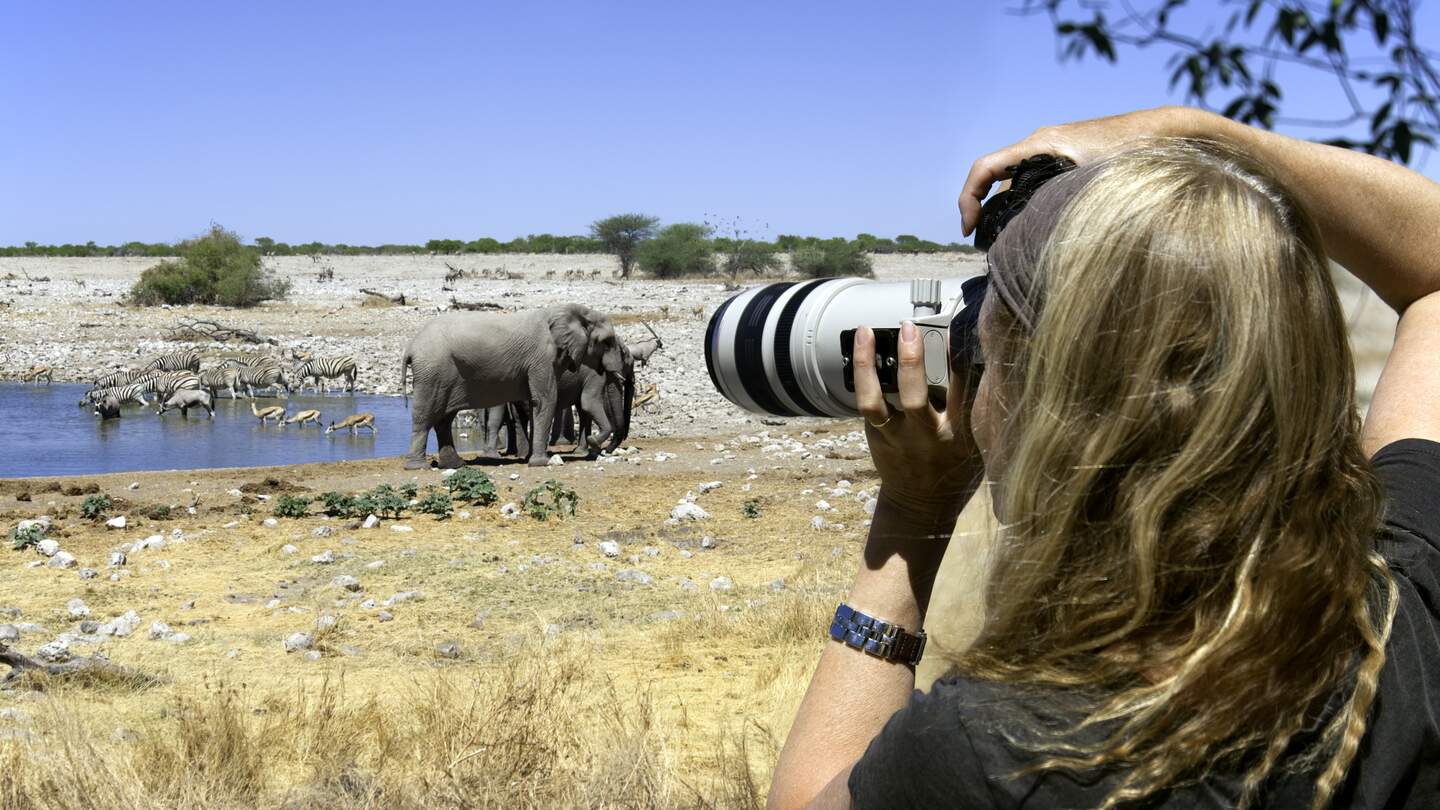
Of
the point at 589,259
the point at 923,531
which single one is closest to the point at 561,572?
the point at 923,531

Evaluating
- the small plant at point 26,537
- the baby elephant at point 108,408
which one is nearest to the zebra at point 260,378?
the baby elephant at point 108,408

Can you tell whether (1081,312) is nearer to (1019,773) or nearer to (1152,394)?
(1152,394)

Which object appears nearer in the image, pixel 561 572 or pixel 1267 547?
pixel 1267 547

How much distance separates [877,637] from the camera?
5.33ft

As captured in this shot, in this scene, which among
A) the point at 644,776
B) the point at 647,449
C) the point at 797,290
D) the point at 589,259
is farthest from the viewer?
the point at 589,259

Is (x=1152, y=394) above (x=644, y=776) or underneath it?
above

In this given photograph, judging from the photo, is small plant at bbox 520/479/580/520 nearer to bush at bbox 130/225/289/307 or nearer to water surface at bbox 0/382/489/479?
water surface at bbox 0/382/489/479

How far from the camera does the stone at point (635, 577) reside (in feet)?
24.3

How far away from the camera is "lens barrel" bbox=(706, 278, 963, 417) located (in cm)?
216

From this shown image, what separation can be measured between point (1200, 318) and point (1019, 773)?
1.39 ft

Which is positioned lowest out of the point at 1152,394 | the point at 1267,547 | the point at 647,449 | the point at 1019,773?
the point at 647,449

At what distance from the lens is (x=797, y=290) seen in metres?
2.38

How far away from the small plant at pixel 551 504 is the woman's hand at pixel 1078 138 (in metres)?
7.93

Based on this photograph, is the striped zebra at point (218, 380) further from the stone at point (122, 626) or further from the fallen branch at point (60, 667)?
the fallen branch at point (60, 667)
